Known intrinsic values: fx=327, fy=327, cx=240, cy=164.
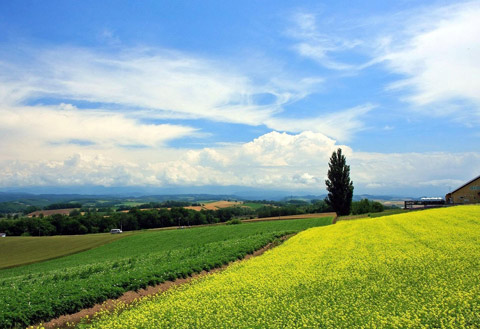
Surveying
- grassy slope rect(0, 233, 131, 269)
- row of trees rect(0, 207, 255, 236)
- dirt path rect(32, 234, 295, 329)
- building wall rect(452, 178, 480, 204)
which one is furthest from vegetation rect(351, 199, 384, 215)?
dirt path rect(32, 234, 295, 329)

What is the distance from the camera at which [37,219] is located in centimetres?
9638

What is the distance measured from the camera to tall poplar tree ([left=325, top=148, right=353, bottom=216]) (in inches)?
2859

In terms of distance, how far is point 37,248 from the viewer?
54.7 m

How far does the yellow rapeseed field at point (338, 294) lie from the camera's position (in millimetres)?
10188

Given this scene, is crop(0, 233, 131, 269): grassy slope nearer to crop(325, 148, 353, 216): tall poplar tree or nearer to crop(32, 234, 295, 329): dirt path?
crop(32, 234, 295, 329): dirt path

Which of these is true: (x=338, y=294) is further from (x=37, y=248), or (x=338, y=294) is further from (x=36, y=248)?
(x=36, y=248)

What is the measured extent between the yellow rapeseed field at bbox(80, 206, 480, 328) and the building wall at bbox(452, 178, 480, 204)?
186 ft

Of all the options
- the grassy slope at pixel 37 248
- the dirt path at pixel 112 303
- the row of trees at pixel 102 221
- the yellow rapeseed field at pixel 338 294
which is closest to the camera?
the yellow rapeseed field at pixel 338 294

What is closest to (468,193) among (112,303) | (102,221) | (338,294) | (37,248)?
(338,294)

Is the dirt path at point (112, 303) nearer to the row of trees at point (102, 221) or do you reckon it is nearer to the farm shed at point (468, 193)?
the farm shed at point (468, 193)

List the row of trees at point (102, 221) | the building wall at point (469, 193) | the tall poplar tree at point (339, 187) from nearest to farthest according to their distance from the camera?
the building wall at point (469, 193) < the tall poplar tree at point (339, 187) < the row of trees at point (102, 221)

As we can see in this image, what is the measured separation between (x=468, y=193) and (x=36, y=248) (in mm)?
83565

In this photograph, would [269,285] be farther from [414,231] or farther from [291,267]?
[414,231]

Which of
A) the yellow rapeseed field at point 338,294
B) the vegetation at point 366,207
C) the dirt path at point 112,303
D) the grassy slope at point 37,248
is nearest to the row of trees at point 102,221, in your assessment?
the grassy slope at point 37,248
